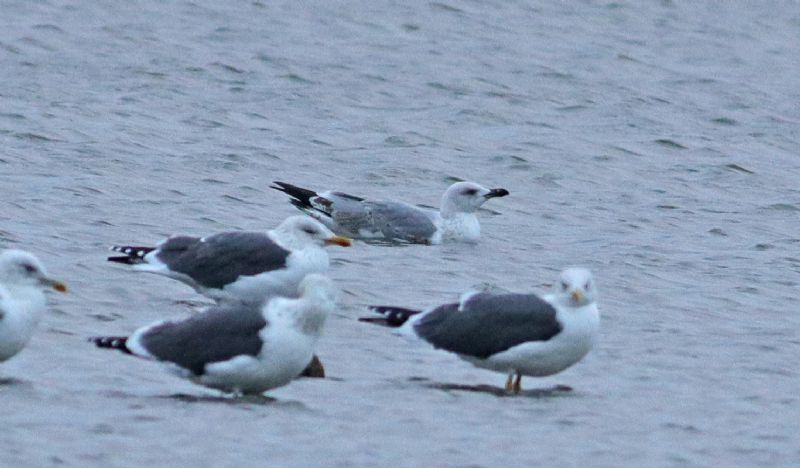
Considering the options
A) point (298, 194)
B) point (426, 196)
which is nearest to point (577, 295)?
point (298, 194)

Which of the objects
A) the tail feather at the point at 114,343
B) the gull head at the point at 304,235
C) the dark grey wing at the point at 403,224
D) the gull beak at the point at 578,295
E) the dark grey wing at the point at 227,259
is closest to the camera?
the tail feather at the point at 114,343

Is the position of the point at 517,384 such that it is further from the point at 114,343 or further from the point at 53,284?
the point at 53,284

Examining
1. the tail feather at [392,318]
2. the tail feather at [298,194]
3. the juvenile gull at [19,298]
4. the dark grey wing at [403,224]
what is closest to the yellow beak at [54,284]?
the juvenile gull at [19,298]

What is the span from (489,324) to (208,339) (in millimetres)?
1711

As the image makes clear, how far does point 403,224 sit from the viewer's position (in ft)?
52.3

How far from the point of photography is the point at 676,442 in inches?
362

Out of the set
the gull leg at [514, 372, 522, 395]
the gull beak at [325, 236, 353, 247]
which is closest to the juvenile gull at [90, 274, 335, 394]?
the gull leg at [514, 372, 522, 395]

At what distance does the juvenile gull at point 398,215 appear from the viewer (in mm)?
15930

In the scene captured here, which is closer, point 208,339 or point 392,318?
point 208,339

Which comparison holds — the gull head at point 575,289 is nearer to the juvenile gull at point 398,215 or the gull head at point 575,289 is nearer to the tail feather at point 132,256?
the tail feather at point 132,256

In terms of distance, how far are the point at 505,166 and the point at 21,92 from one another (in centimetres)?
580

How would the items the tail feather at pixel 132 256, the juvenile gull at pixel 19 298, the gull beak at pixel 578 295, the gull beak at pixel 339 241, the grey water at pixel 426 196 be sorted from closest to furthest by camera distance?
the grey water at pixel 426 196 < the juvenile gull at pixel 19 298 < the gull beak at pixel 578 295 < the gull beak at pixel 339 241 < the tail feather at pixel 132 256

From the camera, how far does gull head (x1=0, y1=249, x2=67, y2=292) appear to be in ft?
31.4

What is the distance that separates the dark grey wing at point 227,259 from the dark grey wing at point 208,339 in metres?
2.15
